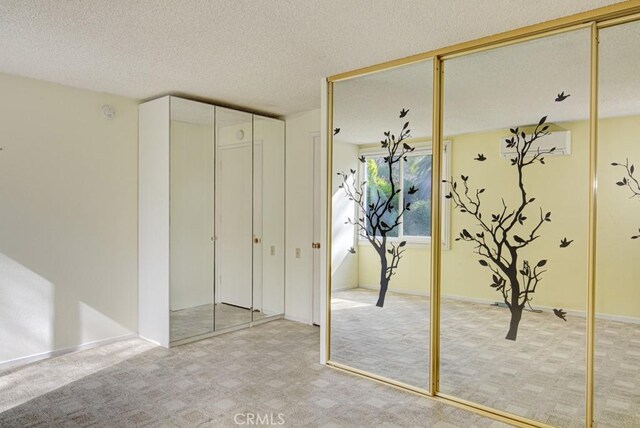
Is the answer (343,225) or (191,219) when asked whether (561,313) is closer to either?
(343,225)

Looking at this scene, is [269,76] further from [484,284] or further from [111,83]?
[484,284]

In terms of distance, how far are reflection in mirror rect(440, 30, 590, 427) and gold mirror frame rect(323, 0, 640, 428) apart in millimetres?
44

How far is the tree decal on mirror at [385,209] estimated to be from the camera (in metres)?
3.42

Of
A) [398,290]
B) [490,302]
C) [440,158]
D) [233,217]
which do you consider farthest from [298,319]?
[440,158]

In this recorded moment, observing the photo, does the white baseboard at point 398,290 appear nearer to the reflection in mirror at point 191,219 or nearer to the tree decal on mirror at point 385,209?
the tree decal on mirror at point 385,209

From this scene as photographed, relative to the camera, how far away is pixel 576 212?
268 cm

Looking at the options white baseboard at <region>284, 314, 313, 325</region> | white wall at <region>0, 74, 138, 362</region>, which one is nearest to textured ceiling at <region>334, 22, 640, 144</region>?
white baseboard at <region>284, 314, 313, 325</region>

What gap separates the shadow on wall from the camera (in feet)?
12.2

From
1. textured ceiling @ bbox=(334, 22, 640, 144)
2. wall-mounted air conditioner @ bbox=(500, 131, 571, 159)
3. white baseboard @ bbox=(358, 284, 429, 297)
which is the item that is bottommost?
white baseboard @ bbox=(358, 284, 429, 297)

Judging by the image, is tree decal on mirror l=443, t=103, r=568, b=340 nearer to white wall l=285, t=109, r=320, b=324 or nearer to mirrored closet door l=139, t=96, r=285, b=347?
white wall l=285, t=109, r=320, b=324

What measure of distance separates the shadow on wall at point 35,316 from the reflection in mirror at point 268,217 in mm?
1843

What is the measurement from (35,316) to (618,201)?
15.6 ft

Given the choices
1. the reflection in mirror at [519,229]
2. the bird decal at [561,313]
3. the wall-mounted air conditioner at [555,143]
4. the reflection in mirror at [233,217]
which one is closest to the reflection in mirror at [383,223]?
the reflection in mirror at [519,229]

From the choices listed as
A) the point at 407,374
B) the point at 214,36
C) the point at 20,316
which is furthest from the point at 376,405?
the point at 20,316
